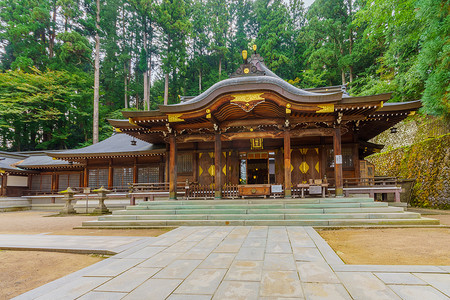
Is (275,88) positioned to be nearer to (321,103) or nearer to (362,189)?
(321,103)

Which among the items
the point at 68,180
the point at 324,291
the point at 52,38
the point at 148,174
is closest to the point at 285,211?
the point at 324,291

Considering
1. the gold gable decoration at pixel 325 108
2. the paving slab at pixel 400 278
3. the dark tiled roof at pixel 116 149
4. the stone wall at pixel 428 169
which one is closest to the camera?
the paving slab at pixel 400 278

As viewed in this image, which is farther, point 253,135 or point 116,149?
point 116,149

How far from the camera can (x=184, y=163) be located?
13828mm

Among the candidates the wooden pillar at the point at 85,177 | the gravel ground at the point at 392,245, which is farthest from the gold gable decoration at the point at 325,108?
the wooden pillar at the point at 85,177

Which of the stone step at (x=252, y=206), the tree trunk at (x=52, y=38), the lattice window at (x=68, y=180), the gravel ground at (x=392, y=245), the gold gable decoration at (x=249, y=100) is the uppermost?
the tree trunk at (x=52, y=38)

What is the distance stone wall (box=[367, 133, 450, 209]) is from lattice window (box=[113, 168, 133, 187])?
1785 centimetres

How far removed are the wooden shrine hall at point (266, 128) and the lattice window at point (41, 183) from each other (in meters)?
11.7

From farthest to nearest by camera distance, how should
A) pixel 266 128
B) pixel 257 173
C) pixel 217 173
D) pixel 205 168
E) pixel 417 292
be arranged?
pixel 257 173, pixel 205 168, pixel 266 128, pixel 217 173, pixel 417 292

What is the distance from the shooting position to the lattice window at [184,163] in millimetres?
13746

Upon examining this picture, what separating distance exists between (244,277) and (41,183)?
2293cm

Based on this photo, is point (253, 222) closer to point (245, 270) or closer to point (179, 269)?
point (245, 270)

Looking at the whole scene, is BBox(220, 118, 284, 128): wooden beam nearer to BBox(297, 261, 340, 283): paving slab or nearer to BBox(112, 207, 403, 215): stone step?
BBox(112, 207, 403, 215): stone step

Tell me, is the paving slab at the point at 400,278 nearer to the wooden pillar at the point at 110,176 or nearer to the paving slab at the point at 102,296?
the paving slab at the point at 102,296
